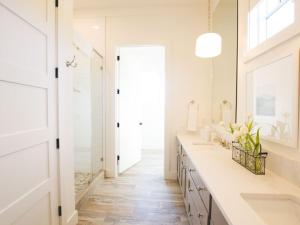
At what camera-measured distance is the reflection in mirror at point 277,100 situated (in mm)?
A: 1191

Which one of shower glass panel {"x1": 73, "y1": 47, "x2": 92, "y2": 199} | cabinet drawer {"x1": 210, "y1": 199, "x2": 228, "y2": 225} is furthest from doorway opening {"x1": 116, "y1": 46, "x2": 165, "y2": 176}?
cabinet drawer {"x1": 210, "y1": 199, "x2": 228, "y2": 225}

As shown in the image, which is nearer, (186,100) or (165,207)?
(165,207)

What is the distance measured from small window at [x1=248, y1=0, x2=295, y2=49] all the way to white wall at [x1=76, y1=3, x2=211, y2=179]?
1.64 meters

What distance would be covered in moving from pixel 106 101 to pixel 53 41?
6.01ft

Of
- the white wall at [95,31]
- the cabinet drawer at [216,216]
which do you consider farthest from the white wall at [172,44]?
the cabinet drawer at [216,216]

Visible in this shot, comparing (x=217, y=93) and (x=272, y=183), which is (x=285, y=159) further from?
(x=217, y=93)

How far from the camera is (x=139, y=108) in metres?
4.85

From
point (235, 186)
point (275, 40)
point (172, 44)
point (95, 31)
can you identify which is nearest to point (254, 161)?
point (235, 186)

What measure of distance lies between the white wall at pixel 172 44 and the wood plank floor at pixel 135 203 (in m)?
0.56

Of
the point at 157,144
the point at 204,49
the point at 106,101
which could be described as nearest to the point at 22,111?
the point at 204,49

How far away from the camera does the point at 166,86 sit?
342 cm

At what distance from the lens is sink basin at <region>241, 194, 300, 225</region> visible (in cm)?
102

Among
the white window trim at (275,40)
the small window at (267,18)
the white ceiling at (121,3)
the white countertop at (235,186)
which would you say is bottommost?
the white countertop at (235,186)

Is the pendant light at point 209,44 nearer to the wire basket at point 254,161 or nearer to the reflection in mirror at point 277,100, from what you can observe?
the reflection in mirror at point 277,100
